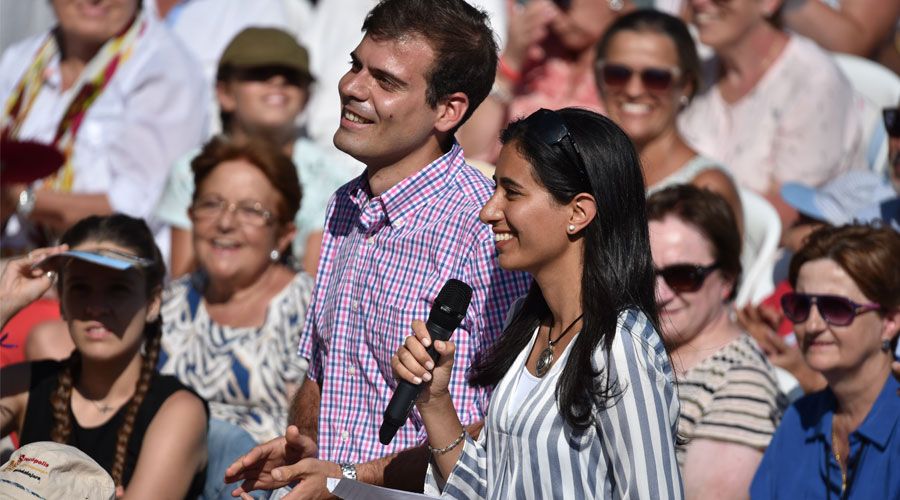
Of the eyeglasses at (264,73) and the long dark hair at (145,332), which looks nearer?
the long dark hair at (145,332)

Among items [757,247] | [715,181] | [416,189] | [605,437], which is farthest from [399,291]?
[757,247]

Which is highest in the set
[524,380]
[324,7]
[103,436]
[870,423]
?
[324,7]

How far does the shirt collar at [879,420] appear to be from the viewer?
3.72 m

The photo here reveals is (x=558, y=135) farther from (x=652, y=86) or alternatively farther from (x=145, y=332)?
(x=652, y=86)

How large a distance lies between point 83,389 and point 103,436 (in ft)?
0.63

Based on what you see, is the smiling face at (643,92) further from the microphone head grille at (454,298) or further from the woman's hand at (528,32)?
the microphone head grille at (454,298)

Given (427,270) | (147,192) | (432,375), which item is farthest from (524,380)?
(147,192)

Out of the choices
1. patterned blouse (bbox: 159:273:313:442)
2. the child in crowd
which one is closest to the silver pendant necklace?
patterned blouse (bbox: 159:273:313:442)

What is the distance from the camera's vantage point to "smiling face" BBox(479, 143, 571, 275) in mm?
2811

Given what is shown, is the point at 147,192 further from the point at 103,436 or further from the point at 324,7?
the point at 103,436

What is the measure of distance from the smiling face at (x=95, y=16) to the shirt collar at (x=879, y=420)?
152 inches

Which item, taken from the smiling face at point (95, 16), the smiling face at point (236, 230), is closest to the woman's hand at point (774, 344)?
the smiling face at point (236, 230)

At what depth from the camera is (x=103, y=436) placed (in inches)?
155

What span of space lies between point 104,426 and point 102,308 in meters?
0.36
